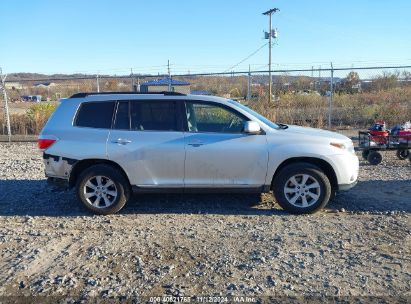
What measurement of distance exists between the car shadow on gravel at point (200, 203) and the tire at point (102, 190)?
0.65 ft

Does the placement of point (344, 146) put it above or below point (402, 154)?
above

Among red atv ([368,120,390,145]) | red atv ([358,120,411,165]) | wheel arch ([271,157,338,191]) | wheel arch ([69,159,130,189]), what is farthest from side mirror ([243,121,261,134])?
red atv ([368,120,390,145])

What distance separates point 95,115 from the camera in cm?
609

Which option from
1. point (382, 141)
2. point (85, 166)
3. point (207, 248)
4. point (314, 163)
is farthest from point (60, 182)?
point (382, 141)

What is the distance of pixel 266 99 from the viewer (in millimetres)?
15883

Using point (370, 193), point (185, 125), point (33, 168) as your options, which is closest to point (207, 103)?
point (185, 125)

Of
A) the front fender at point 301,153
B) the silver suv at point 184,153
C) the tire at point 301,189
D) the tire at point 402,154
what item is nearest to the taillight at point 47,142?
the silver suv at point 184,153

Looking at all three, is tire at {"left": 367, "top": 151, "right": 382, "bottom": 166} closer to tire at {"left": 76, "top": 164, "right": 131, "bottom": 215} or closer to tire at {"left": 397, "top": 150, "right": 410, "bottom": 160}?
tire at {"left": 397, "top": 150, "right": 410, "bottom": 160}

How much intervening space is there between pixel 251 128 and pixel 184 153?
994mm

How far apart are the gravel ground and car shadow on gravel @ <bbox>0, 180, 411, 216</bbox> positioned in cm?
2

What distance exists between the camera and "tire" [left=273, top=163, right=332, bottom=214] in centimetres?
582

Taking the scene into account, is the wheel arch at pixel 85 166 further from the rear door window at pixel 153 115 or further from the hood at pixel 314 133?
the hood at pixel 314 133

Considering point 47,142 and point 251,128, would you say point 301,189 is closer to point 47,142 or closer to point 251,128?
point 251,128

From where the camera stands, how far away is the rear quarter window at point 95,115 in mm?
6051
